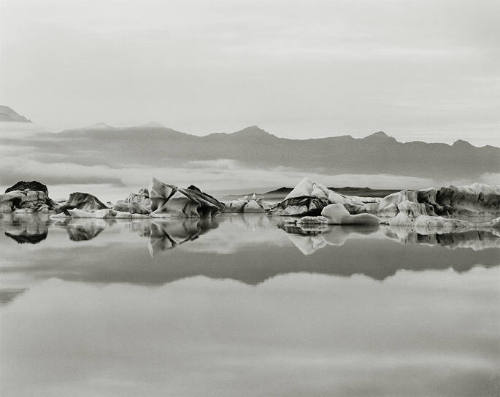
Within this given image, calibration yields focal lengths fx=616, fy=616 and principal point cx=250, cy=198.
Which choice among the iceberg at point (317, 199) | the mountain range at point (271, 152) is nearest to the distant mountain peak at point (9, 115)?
the mountain range at point (271, 152)

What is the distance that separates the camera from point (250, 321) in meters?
1.72

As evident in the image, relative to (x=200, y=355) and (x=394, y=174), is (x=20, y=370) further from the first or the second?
(x=394, y=174)

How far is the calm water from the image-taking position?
1.29 m

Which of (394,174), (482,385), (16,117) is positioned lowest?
(482,385)

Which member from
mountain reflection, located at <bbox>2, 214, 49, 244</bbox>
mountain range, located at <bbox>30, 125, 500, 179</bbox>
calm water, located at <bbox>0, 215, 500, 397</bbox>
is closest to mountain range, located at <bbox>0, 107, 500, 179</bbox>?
mountain range, located at <bbox>30, 125, 500, 179</bbox>

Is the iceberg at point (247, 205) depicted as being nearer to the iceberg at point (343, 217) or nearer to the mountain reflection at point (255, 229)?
the mountain reflection at point (255, 229)

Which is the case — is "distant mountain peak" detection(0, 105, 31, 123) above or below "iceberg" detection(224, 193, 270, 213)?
above

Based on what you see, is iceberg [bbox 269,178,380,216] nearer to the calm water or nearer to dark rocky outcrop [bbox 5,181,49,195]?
the calm water

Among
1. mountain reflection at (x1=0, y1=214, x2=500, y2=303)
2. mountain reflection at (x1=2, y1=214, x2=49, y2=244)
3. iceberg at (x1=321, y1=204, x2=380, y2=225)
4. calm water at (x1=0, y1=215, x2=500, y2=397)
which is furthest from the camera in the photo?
iceberg at (x1=321, y1=204, x2=380, y2=225)

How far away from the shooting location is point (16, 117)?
15.0 feet

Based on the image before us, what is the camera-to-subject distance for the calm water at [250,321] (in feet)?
4.25

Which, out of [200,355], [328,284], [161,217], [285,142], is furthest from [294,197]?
[200,355]

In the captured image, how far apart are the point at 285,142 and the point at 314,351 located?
366 centimetres

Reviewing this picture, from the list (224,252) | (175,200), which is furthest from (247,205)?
(224,252)
